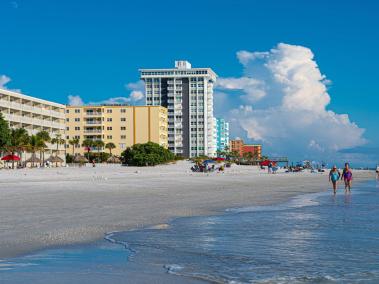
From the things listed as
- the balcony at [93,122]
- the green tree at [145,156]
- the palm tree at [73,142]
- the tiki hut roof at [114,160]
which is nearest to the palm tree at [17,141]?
the green tree at [145,156]

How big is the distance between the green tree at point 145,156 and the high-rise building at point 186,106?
7354cm

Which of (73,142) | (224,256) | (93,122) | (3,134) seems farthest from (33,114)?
(224,256)

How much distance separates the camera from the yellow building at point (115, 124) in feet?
493

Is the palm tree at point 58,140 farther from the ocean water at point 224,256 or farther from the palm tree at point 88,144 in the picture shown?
the ocean water at point 224,256

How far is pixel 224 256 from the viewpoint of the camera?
9703 mm

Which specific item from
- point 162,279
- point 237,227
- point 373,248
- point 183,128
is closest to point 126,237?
point 237,227

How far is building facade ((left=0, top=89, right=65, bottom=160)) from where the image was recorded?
99188mm

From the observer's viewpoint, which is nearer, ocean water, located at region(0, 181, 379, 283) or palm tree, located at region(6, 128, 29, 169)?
ocean water, located at region(0, 181, 379, 283)

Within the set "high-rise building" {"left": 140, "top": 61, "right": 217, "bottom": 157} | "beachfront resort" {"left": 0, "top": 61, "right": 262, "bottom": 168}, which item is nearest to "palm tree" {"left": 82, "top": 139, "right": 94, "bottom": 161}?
"beachfront resort" {"left": 0, "top": 61, "right": 262, "bottom": 168}

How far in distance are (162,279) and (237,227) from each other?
21.6ft

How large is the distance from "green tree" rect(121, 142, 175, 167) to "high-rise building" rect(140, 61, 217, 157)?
73541 mm

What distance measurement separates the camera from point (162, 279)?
7.73 m

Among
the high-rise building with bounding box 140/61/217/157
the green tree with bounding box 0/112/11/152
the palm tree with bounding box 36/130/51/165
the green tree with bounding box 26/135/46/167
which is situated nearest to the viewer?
the green tree with bounding box 0/112/11/152

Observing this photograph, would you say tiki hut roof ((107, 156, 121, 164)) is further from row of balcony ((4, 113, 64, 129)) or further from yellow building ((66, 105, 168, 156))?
row of balcony ((4, 113, 64, 129))
